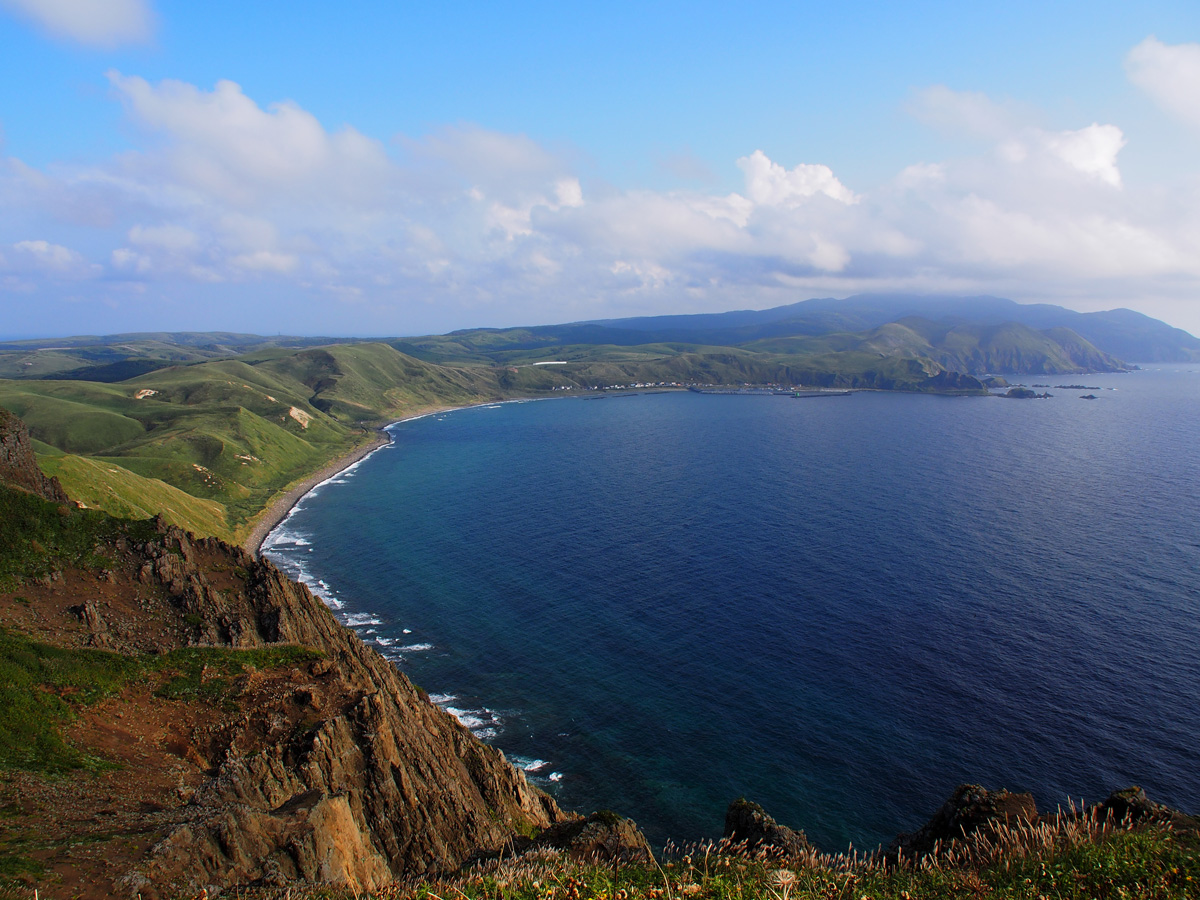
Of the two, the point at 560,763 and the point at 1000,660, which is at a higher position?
the point at 1000,660

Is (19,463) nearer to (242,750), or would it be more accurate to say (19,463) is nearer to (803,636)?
(242,750)

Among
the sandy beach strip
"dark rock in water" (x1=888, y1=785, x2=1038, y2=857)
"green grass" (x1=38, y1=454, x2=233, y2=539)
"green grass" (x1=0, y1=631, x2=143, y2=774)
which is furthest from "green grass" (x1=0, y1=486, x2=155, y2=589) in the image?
"dark rock in water" (x1=888, y1=785, x2=1038, y2=857)

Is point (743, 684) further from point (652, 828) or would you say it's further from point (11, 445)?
point (11, 445)

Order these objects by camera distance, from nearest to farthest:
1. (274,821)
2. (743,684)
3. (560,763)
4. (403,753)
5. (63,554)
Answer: (274,821) → (403,753) → (63,554) → (560,763) → (743,684)

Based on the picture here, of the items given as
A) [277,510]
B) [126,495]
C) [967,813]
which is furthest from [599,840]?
[277,510]

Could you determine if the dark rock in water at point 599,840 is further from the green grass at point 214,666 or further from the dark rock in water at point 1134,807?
the green grass at point 214,666

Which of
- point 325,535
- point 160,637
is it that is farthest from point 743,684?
point 325,535
